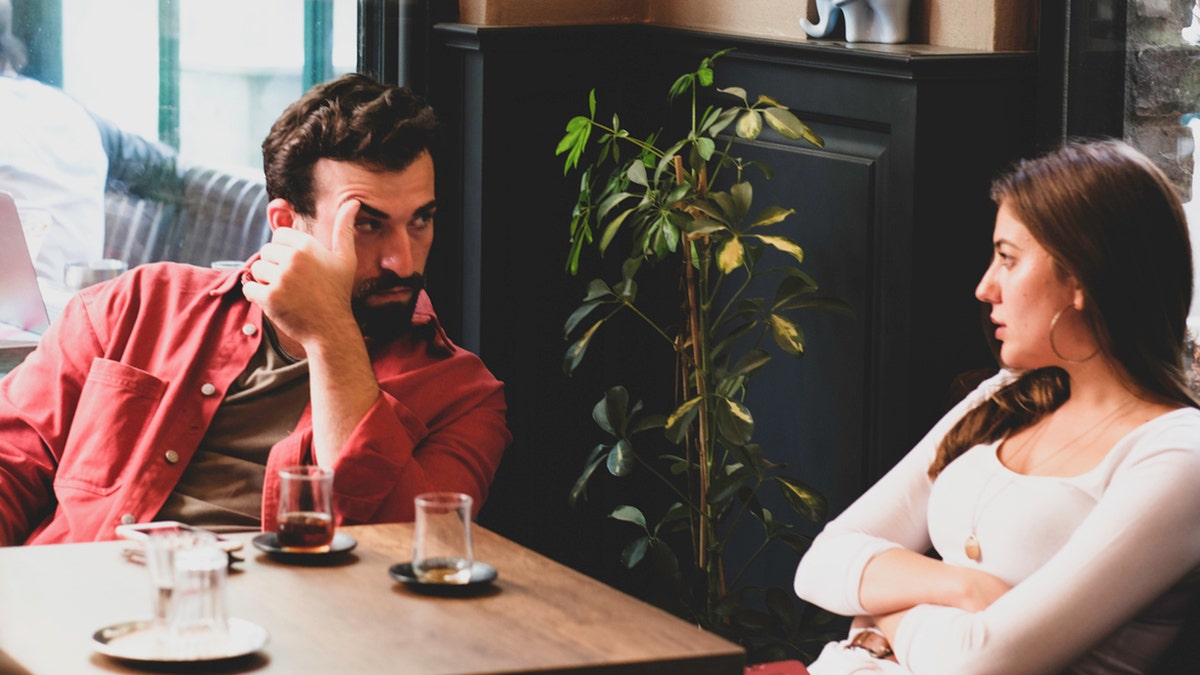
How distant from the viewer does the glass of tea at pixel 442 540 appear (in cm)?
184

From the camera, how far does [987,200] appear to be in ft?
9.68

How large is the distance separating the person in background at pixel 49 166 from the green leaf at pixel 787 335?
143cm

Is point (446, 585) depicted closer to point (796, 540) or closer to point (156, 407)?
point (156, 407)

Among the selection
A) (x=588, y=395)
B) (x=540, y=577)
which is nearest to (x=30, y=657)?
(x=540, y=577)

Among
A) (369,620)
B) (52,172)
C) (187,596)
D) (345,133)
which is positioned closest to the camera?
(187,596)

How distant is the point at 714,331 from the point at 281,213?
899 millimetres

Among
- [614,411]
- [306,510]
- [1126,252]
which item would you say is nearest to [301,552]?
[306,510]

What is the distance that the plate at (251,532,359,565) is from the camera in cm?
196

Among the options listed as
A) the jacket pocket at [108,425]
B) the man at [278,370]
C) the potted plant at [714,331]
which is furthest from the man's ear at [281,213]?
the potted plant at [714,331]

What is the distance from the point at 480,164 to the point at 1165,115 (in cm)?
156

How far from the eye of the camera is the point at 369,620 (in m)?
1.73

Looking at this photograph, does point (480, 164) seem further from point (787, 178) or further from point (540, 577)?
point (540, 577)

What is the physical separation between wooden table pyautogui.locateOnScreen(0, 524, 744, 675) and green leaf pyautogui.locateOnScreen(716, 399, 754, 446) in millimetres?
1049

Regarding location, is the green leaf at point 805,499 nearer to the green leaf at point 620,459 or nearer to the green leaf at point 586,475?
the green leaf at point 620,459
